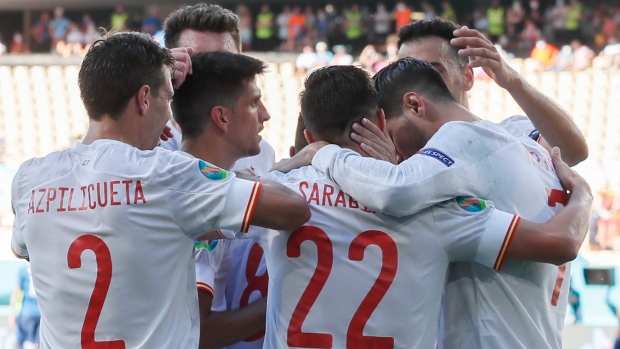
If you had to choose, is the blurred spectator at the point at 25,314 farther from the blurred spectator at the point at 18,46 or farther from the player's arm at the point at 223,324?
the blurred spectator at the point at 18,46

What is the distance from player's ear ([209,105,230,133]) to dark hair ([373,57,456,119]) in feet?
1.80

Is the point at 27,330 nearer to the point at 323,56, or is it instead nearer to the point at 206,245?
the point at 206,245

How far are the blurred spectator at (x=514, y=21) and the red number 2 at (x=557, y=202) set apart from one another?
55.9 ft

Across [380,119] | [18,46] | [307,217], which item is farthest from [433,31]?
[18,46]

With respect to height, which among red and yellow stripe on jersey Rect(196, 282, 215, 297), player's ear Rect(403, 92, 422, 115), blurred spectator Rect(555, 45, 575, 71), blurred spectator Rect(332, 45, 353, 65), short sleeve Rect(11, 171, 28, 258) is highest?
player's ear Rect(403, 92, 422, 115)

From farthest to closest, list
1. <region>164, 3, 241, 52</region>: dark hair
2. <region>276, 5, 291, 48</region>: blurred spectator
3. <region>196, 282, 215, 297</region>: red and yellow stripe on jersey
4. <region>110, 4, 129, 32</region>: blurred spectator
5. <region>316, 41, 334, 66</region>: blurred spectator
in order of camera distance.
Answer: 1. <region>110, 4, 129, 32</region>: blurred spectator
2. <region>276, 5, 291, 48</region>: blurred spectator
3. <region>316, 41, 334, 66</region>: blurred spectator
4. <region>164, 3, 241, 52</region>: dark hair
5. <region>196, 282, 215, 297</region>: red and yellow stripe on jersey

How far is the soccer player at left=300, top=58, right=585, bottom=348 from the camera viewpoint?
2.44 meters

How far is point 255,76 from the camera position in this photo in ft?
9.53

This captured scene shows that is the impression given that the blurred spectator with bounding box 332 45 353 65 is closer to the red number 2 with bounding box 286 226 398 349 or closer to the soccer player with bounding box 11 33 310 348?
the red number 2 with bounding box 286 226 398 349

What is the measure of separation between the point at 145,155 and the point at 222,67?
0.56 metres

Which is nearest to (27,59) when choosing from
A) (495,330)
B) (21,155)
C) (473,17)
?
(21,155)

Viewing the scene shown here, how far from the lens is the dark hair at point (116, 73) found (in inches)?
99.2

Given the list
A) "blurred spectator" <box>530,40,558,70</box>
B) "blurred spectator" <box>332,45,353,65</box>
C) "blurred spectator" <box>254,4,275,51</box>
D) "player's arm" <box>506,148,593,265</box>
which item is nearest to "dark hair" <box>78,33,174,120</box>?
"player's arm" <box>506,148,593,265</box>

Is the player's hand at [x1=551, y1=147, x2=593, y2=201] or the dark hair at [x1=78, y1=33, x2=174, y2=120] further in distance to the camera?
the player's hand at [x1=551, y1=147, x2=593, y2=201]
